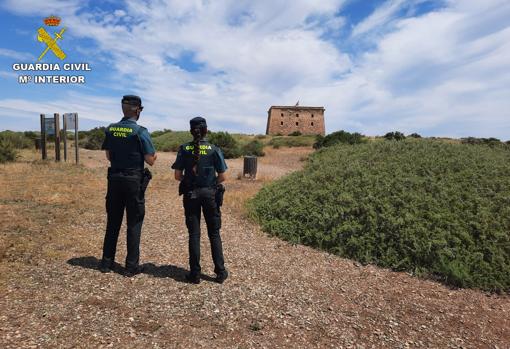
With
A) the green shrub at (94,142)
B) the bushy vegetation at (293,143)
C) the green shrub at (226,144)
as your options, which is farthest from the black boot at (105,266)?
the bushy vegetation at (293,143)

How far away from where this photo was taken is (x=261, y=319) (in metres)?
4.09

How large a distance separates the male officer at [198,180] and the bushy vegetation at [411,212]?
103 inches

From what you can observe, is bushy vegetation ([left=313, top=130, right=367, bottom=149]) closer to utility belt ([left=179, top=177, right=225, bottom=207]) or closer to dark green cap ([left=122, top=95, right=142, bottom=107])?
utility belt ([left=179, top=177, right=225, bottom=207])

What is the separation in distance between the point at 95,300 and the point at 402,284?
4.24 meters

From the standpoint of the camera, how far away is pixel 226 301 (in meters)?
4.43

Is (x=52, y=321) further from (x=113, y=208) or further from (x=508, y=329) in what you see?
(x=508, y=329)

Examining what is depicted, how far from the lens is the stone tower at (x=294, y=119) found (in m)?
57.8

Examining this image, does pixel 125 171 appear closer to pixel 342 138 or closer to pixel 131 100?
pixel 131 100

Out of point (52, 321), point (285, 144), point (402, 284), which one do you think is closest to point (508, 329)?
point (402, 284)

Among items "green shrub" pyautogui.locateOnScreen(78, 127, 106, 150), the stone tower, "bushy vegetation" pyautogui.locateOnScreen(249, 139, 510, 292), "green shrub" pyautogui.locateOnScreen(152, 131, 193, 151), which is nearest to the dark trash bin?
"bushy vegetation" pyautogui.locateOnScreen(249, 139, 510, 292)

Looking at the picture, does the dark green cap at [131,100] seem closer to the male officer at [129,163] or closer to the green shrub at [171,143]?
the male officer at [129,163]

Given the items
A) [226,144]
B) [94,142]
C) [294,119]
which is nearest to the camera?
[226,144]

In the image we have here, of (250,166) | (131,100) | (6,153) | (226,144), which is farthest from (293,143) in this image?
(131,100)

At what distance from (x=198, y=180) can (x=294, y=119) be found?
54.6 m
